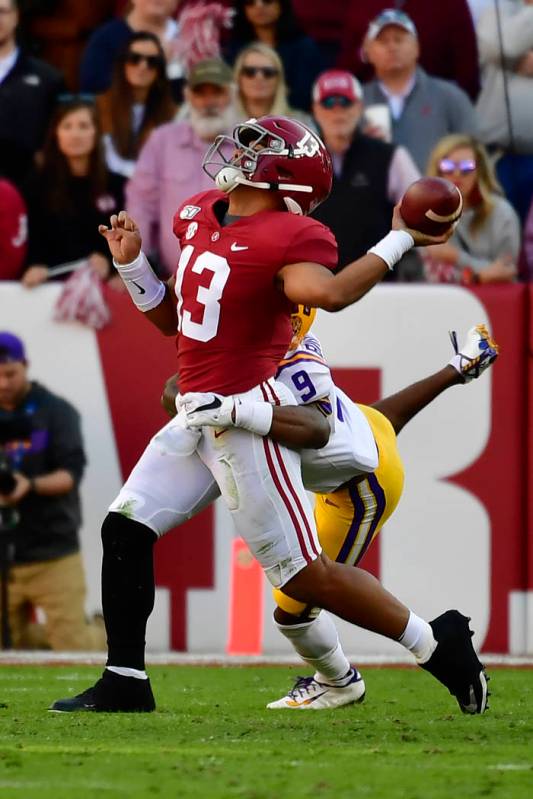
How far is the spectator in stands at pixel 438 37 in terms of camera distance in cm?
887

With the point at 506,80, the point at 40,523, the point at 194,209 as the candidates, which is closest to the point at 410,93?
the point at 506,80

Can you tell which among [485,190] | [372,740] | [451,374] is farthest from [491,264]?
[372,740]

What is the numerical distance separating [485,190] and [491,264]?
0.39m

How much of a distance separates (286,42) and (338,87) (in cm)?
70

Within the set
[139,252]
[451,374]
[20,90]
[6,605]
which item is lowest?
[6,605]

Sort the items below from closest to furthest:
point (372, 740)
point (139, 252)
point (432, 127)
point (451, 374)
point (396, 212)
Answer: point (372, 740) < point (396, 212) < point (139, 252) < point (451, 374) < point (432, 127)

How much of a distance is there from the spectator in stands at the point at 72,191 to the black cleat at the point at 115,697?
404cm

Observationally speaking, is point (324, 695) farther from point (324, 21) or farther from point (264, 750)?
point (324, 21)

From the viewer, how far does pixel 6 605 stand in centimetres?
817

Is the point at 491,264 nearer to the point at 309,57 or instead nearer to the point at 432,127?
the point at 432,127

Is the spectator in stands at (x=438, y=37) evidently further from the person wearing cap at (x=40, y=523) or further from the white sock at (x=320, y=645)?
the white sock at (x=320, y=645)

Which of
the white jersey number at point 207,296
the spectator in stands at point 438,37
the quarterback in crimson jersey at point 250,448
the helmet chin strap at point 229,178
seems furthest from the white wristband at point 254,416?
the spectator in stands at point 438,37

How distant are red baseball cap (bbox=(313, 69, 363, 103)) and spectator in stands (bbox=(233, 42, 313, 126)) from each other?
172mm

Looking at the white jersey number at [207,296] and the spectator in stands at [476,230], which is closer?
the white jersey number at [207,296]
